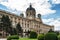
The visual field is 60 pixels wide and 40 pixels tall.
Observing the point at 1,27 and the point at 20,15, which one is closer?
the point at 1,27

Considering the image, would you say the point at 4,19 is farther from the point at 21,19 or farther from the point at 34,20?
the point at 34,20

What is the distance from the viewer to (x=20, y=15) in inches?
4021

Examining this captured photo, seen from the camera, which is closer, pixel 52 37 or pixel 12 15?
pixel 52 37

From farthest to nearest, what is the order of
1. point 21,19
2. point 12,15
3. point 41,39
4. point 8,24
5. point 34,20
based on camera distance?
point 34,20
point 21,19
point 12,15
point 8,24
point 41,39

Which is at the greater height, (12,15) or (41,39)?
(12,15)

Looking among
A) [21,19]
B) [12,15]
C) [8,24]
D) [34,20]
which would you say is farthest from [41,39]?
[34,20]

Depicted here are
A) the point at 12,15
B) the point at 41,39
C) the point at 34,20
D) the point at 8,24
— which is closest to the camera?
the point at 41,39

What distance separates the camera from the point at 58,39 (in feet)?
86.6

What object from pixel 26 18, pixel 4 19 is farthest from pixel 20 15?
pixel 4 19

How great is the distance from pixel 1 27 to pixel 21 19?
28.7 m

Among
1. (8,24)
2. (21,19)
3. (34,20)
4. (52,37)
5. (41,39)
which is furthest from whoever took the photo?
(34,20)

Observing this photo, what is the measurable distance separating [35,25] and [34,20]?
2.46 metres

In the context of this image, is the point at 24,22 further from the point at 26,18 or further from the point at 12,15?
the point at 12,15

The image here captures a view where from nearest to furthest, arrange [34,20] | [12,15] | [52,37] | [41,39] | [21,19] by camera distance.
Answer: [52,37], [41,39], [12,15], [21,19], [34,20]
